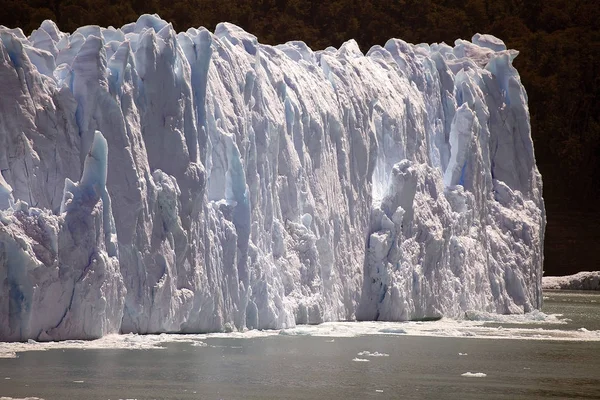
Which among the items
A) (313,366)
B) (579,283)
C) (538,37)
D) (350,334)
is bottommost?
(313,366)

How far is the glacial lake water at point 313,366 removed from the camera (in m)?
16.5

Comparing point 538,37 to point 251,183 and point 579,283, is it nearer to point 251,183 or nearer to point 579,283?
point 579,283

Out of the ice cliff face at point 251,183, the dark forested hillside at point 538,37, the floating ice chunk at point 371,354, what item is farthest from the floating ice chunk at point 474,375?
the dark forested hillside at point 538,37

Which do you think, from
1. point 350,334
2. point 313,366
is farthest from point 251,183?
point 313,366

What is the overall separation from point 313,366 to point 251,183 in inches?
211

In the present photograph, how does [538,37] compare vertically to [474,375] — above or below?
above

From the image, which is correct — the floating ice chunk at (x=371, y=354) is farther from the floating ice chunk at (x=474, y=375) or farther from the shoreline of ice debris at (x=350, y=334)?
the floating ice chunk at (x=474, y=375)

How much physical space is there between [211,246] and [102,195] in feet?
10.2

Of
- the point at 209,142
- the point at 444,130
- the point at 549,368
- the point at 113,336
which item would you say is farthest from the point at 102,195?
the point at 444,130

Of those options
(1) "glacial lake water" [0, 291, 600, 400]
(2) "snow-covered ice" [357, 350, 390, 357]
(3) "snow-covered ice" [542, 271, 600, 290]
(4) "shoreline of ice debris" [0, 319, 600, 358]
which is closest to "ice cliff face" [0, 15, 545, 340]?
(4) "shoreline of ice debris" [0, 319, 600, 358]

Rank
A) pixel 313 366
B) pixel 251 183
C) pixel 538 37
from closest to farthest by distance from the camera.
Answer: pixel 313 366 → pixel 251 183 → pixel 538 37

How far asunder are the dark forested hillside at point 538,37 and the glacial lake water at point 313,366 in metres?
37.6

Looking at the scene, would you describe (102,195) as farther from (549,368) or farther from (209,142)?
(549,368)

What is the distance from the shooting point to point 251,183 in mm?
24078
